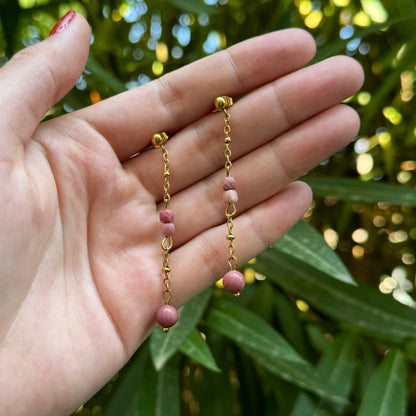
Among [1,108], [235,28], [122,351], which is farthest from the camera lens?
[235,28]

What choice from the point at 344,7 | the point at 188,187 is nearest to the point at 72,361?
the point at 188,187

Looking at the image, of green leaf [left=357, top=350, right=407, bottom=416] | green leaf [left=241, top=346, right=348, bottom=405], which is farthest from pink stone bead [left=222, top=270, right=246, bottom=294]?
green leaf [left=357, top=350, right=407, bottom=416]

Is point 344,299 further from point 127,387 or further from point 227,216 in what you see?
point 127,387

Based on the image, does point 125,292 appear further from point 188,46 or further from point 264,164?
point 188,46

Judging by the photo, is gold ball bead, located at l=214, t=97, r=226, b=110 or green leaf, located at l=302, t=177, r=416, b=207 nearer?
gold ball bead, located at l=214, t=97, r=226, b=110

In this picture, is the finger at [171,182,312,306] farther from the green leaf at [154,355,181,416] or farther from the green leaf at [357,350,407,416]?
the green leaf at [357,350,407,416]
